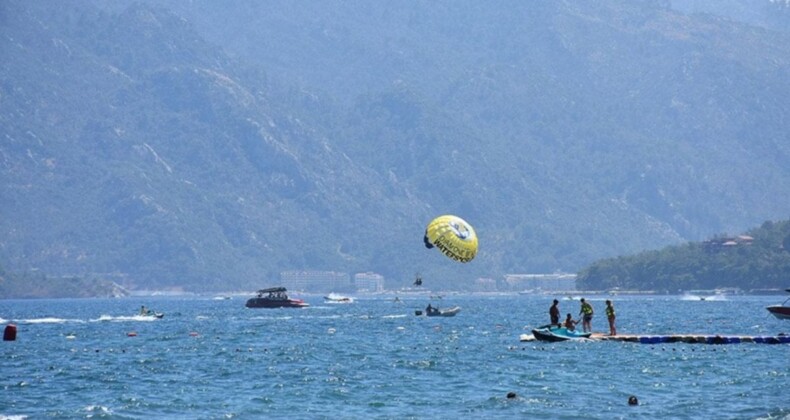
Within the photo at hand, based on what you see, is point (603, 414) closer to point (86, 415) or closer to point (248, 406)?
point (248, 406)

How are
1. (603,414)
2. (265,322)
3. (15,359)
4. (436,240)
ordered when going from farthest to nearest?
(265,322) < (436,240) < (15,359) < (603,414)

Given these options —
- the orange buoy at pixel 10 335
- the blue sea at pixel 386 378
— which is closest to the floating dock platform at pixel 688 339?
the blue sea at pixel 386 378

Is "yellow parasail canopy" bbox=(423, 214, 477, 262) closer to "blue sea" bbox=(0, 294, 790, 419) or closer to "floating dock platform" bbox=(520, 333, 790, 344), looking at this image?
"blue sea" bbox=(0, 294, 790, 419)

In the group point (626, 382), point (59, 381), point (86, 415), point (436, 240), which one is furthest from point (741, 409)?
point (436, 240)

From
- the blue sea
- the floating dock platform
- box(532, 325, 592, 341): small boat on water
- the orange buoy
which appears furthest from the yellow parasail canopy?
the orange buoy

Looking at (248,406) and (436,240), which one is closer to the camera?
(248,406)

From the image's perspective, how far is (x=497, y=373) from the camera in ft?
313

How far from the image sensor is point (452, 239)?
128 metres

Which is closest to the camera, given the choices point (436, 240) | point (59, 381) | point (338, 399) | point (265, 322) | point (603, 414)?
point (603, 414)

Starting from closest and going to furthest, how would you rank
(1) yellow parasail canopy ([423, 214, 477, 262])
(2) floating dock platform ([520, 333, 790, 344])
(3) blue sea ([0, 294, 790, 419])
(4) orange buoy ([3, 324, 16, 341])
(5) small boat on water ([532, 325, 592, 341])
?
1. (3) blue sea ([0, 294, 790, 419])
2. (5) small boat on water ([532, 325, 592, 341])
3. (2) floating dock platform ([520, 333, 790, 344])
4. (1) yellow parasail canopy ([423, 214, 477, 262])
5. (4) orange buoy ([3, 324, 16, 341])

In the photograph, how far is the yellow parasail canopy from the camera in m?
128

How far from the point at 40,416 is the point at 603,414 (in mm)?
25175

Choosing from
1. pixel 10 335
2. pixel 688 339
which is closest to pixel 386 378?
pixel 688 339

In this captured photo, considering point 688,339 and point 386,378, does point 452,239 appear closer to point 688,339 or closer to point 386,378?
point 688,339
